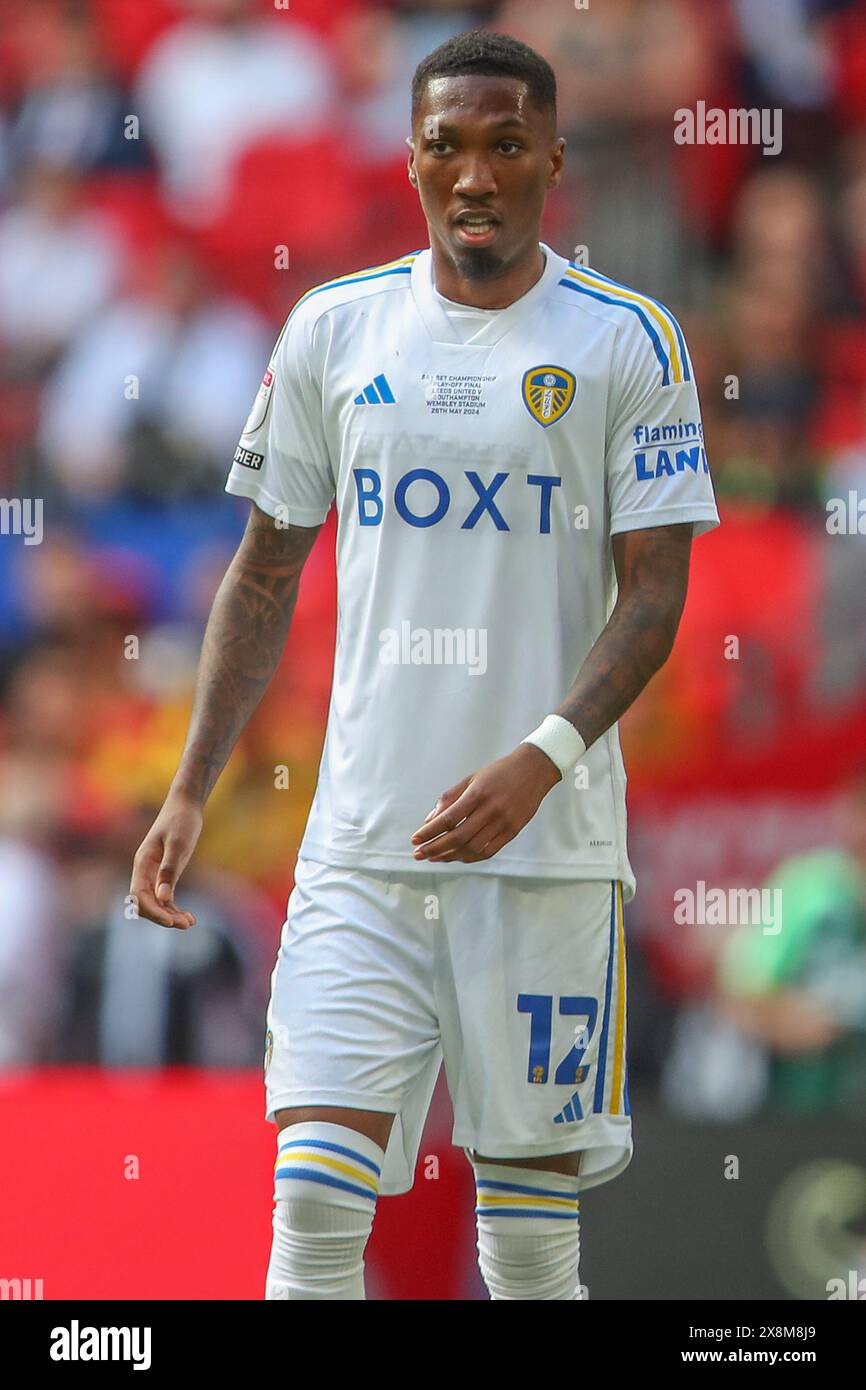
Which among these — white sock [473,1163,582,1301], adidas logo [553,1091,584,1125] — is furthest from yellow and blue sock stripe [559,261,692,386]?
white sock [473,1163,582,1301]

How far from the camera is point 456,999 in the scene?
2842 millimetres

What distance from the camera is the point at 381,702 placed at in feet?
9.48

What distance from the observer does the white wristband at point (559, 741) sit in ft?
8.69

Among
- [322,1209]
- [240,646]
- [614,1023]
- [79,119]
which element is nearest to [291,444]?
[240,646]

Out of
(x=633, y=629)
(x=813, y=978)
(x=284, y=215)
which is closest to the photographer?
(x=633, y=629)

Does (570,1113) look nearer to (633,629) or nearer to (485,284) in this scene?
(633,629)

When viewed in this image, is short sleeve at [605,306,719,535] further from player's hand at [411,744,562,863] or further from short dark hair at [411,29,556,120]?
player's hand at [411,744,562,863]

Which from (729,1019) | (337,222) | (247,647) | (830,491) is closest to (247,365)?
(337,222)

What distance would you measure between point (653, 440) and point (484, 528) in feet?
0.96

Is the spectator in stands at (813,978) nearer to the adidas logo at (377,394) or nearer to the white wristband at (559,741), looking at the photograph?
the white wristband at (559,741)

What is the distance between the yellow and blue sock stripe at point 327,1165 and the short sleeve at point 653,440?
100 cm

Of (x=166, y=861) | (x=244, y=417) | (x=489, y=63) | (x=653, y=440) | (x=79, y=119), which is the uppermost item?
(x=79, y=119)

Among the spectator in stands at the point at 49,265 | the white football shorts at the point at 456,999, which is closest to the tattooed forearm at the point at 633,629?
the white football shorts at the point at 456,999

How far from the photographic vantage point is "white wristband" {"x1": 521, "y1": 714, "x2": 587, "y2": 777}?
8.69ft
